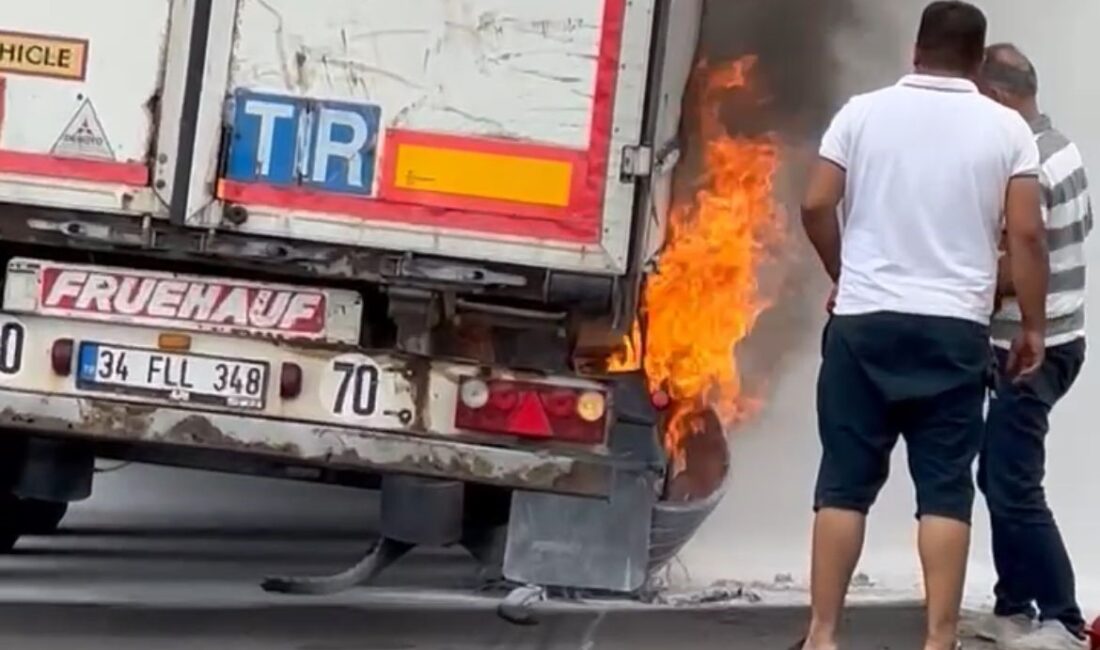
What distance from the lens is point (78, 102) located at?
7039mm

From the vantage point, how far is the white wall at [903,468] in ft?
34.4

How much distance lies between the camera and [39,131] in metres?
7.05

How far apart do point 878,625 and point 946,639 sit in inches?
98.7

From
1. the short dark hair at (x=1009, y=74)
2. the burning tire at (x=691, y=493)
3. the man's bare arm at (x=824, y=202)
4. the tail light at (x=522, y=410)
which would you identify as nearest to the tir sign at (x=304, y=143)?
the tail light at (x=522, y=410)

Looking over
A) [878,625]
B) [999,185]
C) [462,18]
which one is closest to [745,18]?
[878,625]

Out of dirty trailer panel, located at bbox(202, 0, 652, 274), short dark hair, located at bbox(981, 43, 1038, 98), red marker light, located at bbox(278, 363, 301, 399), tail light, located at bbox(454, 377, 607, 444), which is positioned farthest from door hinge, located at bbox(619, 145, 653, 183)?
short dark hair, located at bbox(981, 43, 1038, 98)

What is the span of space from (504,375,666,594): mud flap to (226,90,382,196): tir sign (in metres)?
1.43

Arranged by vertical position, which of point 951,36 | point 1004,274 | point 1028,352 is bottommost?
point 1028,352

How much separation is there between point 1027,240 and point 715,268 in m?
4.55

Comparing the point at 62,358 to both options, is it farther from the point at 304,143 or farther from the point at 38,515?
the point at 38,515

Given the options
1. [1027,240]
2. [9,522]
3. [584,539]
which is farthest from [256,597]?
[1027,240]

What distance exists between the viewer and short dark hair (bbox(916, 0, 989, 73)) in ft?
20.7

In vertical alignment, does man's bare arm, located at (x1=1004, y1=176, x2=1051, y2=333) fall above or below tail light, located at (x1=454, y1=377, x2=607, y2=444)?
above

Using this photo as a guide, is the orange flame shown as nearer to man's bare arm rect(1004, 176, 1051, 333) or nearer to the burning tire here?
the burning tire
